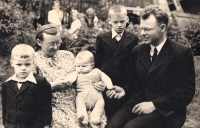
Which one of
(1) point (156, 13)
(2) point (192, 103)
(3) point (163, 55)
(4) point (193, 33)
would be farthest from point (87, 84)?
(4) point (193, 33)

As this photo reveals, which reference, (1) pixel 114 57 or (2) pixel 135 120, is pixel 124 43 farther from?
(2) pixel 135 120

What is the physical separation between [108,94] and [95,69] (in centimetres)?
18

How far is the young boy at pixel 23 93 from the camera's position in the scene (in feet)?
5.25

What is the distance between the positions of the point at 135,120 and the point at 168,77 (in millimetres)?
344

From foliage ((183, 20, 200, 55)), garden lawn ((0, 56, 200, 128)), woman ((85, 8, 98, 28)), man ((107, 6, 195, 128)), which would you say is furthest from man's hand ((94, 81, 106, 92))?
woman ((85, 8, 98, 28))

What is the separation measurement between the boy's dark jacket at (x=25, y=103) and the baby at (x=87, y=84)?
0.21 m

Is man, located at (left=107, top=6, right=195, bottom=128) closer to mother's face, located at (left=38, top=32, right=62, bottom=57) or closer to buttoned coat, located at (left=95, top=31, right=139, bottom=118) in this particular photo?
buttoned coat, located at (left=95, top=31, right=139, bottom=118)

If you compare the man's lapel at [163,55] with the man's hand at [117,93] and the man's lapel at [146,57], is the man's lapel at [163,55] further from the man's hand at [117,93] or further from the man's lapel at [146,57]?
the man's hand at [117,93]

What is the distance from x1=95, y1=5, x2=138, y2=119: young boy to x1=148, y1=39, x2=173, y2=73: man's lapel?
205 millimetres

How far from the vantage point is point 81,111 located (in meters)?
1.73

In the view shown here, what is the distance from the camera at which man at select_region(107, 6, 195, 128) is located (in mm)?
1760

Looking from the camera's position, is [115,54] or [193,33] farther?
[193,33]

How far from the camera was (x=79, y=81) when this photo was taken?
5.90 feet

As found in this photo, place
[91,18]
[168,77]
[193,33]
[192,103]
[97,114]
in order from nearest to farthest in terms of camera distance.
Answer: [97,114] < [168,77] < [192,103] < [193,33] < [91,18]
